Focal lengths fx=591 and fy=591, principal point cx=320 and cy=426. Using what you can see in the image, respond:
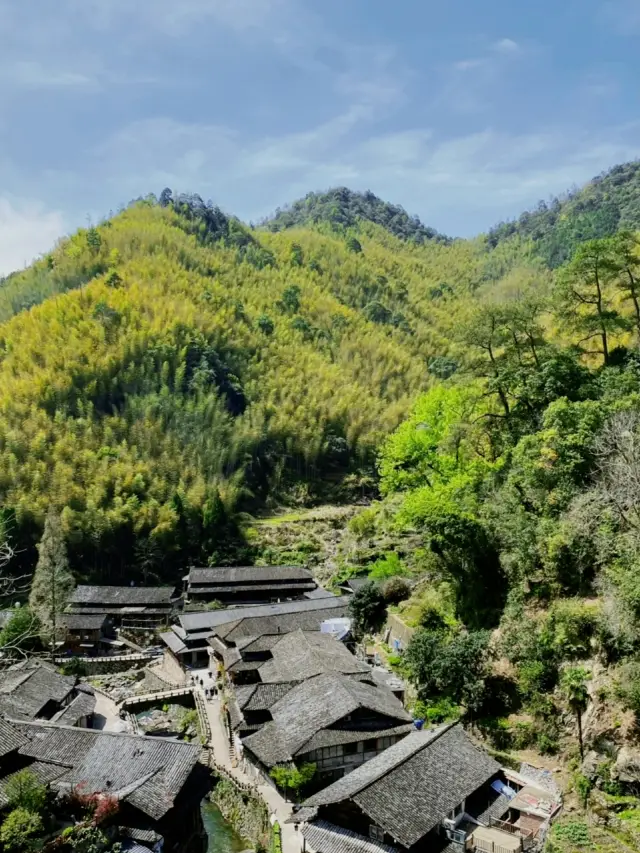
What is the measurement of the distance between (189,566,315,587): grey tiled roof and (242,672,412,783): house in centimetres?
2030

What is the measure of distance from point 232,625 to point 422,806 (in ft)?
55.7

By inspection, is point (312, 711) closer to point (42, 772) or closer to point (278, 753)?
point (278, 753)

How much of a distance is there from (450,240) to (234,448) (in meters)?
113

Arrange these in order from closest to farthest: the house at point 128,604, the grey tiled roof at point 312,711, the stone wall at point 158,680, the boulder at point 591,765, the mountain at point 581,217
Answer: the boulder at point 591,765
the grey tiled roof at point 312,711
the stone wall at point 158,680
the house at point 128,604
the mountain at point 581,217

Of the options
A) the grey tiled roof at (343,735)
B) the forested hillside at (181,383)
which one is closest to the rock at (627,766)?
the grey tiled roof at (343,735)

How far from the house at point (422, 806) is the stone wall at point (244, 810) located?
1.48 m

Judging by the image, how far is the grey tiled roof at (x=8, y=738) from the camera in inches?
622

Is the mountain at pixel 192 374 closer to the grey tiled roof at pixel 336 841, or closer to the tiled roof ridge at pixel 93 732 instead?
the grey tiled roof at pixel 336 841

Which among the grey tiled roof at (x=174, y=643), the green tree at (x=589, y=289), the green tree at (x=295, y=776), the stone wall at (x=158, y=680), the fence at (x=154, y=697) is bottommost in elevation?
the stone wall at (x=158, y=680)

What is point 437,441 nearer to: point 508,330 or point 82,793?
point 508,330

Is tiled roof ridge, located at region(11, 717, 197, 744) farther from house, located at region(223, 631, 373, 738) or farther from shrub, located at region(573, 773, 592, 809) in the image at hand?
shrub, located at region(573, 773, 592, 809)

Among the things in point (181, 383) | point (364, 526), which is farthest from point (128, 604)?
point (181, 383)

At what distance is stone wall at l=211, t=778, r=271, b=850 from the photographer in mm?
17031

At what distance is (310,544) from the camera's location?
49.1 m
